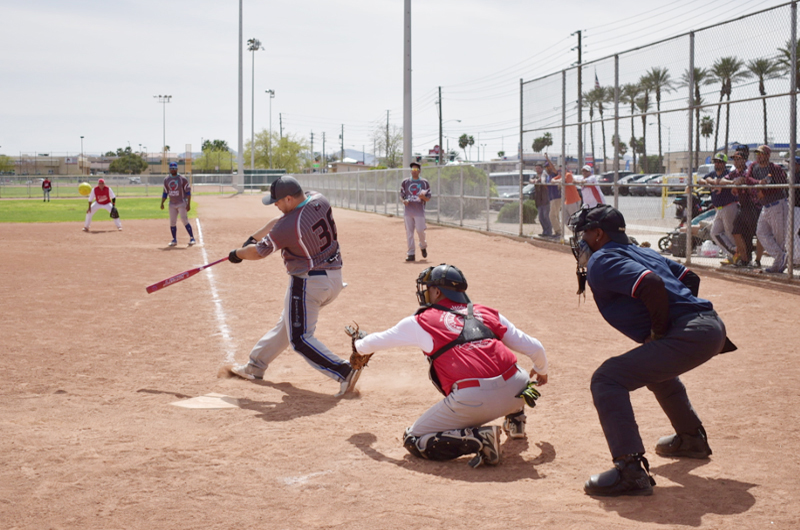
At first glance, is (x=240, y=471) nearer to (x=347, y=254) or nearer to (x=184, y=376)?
(x=184, y=376)

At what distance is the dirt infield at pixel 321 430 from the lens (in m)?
3.87

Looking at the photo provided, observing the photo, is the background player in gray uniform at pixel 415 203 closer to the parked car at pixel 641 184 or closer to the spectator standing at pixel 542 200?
the parked car at pixel 641 184

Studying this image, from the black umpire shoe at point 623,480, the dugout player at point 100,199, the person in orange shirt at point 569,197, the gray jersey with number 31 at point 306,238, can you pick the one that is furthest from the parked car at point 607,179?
the dugout player at point 100,199

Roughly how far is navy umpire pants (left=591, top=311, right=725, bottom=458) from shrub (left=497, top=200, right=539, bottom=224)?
18708 mm

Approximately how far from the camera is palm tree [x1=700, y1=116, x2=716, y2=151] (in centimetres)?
1356

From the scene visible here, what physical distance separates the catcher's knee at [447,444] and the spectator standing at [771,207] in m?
9.72

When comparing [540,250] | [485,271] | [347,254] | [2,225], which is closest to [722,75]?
[485,271]

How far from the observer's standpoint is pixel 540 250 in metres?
18.6

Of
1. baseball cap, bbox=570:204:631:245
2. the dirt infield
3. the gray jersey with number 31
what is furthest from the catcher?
the gray jersey with number 31

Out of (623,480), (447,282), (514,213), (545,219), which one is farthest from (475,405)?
(514,213)

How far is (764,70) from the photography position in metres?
12.1

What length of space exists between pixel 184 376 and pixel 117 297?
5.04 metres

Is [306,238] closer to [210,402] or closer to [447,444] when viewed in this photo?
[210,402]

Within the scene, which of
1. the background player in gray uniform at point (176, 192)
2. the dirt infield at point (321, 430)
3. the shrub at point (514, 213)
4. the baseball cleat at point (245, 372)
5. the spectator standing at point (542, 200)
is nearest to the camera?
the dirt infield at point (321, 430)
